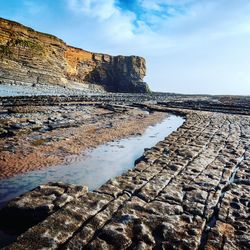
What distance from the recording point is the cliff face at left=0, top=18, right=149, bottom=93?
1853 inches

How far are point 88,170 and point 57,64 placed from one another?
55.5m

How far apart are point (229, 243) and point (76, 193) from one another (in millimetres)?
2156

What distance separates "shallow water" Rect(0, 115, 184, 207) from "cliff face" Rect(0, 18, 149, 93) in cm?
3729

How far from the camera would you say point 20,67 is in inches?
1828

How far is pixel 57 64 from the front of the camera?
58656 mm

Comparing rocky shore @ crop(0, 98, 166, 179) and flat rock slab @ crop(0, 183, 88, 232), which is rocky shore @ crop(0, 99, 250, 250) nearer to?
flat rock slab @ crop(0, 183, 88, 232)

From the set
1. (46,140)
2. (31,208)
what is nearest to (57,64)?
(46,140)

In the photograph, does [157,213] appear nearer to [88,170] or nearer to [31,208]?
[31,208]

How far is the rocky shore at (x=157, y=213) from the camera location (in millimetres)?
3080

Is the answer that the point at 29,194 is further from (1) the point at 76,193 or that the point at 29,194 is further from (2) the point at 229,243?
(2) the point at 229,243

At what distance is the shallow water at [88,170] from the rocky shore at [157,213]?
73cm

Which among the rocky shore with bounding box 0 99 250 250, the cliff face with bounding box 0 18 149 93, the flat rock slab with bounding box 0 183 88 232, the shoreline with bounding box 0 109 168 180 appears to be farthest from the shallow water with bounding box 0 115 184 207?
the cliff face with bounding box 0 18 149 93

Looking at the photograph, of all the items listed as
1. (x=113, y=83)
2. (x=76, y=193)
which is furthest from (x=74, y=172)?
(x=113, y=83)

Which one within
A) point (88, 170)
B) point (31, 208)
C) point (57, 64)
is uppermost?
point (57, 64)
